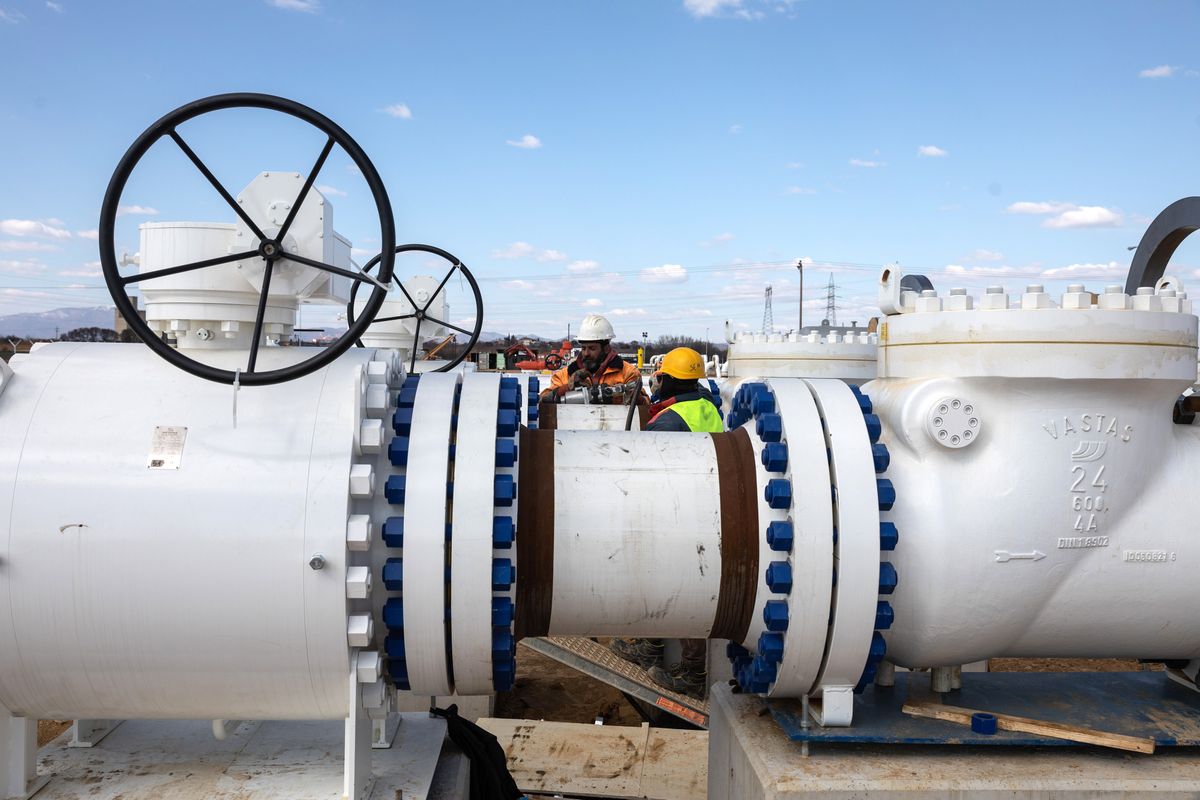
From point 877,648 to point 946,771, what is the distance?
0.35 metres

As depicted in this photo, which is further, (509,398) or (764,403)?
(764,403)

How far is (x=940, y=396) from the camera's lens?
8.19ft

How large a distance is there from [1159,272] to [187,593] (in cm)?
356

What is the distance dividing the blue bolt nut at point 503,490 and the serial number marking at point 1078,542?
54.8 inches

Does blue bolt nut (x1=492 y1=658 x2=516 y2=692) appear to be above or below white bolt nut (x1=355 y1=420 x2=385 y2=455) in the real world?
below

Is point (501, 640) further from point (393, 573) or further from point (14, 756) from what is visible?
point (14, 756)

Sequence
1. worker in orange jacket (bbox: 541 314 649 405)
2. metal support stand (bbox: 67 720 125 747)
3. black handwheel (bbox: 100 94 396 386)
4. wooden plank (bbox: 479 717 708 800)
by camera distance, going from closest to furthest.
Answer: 1. black handwheel (bbox: 100 94 396 386)
2. metal support stand (bbox: 67 720 125 747)
3. wooden plank (bbox: 479 717 708 800)
4. worker in orange jacket (bbox: 541 314 649 405)

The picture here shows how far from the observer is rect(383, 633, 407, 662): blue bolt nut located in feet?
7.70

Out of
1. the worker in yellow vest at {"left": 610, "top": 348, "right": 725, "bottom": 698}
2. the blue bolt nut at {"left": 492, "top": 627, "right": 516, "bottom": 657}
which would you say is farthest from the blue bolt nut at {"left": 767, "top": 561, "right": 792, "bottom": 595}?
the worker in yellow vest at {"left": 610, "top": 348, "right": 725, "bottom": 698}

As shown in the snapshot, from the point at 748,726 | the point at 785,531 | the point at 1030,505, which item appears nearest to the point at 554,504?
the point at 785,531

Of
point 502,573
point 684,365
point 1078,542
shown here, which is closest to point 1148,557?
point 1078,542

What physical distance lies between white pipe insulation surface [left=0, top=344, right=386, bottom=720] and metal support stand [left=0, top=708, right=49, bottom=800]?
85mm

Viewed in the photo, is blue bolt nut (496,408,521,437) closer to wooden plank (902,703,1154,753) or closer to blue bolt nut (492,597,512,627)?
blue bolt nut (492,597,512,627)

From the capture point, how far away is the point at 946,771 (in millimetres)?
2455
